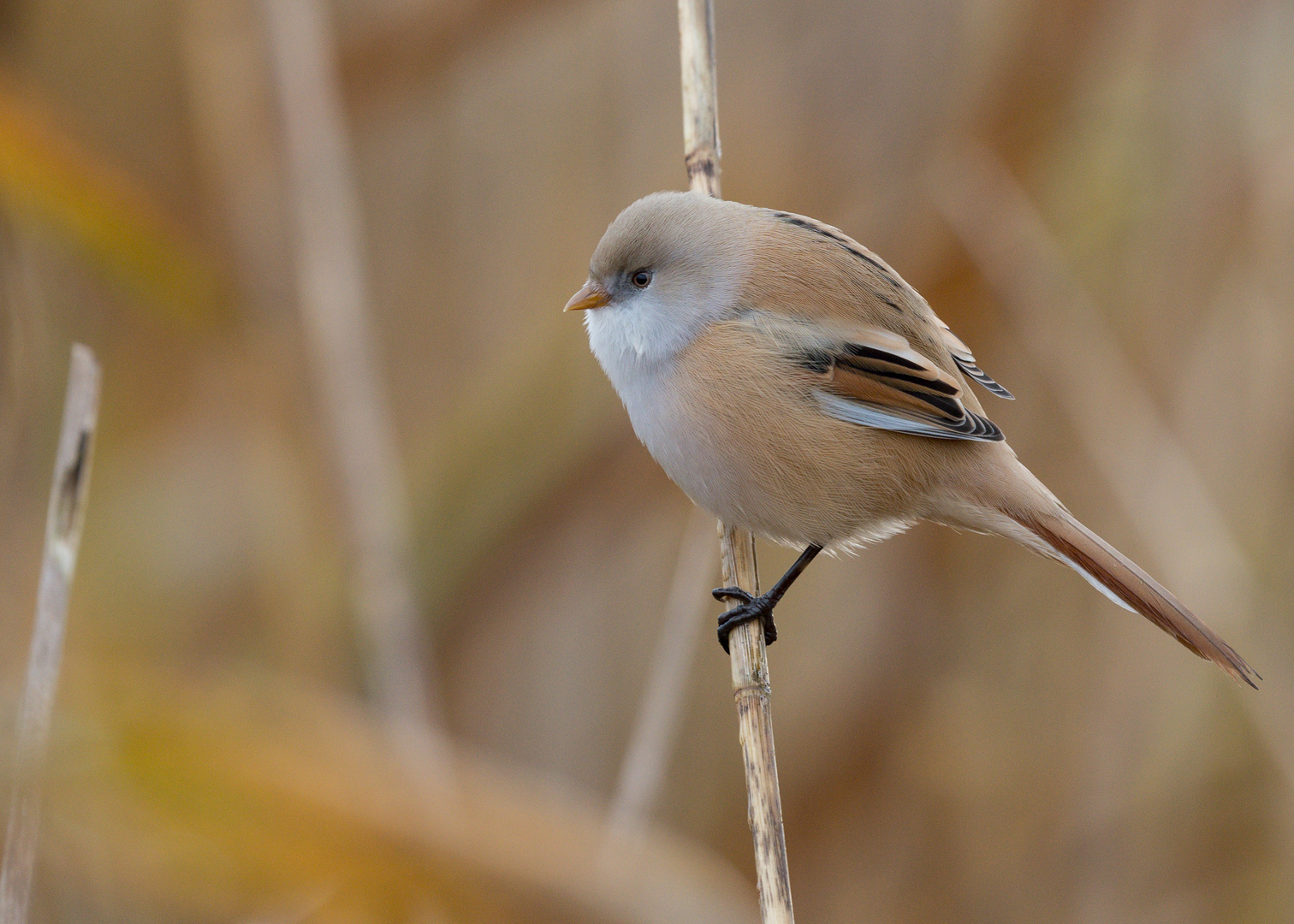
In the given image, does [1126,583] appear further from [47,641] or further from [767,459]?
[47,641]

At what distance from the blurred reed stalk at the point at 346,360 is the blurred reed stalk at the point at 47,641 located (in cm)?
89

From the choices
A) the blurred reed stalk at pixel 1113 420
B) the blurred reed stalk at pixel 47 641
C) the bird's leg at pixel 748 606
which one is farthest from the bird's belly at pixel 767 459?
the blurred reed stalk at pixel 47 641

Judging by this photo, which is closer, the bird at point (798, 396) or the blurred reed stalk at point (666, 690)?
the bird at point (798, 396)

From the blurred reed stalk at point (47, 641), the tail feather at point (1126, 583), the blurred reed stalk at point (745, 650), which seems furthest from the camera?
the tail feather at point (1126, 583)

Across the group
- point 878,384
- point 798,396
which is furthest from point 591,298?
point 878,384

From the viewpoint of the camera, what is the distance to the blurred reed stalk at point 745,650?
5.25ft

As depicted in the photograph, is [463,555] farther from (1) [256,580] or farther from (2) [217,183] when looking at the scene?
(2) [217,183]

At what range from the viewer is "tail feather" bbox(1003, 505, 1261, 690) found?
1.77 m

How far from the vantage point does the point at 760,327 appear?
2016mm

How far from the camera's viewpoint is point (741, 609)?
2010 millimetres

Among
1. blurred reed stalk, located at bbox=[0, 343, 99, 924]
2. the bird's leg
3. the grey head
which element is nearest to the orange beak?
the grey head

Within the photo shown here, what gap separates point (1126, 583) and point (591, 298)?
Result: 45.1 inches

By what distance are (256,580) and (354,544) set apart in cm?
53

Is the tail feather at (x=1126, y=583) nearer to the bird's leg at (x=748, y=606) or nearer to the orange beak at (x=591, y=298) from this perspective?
the bird's leg at (x=748, y=606)
